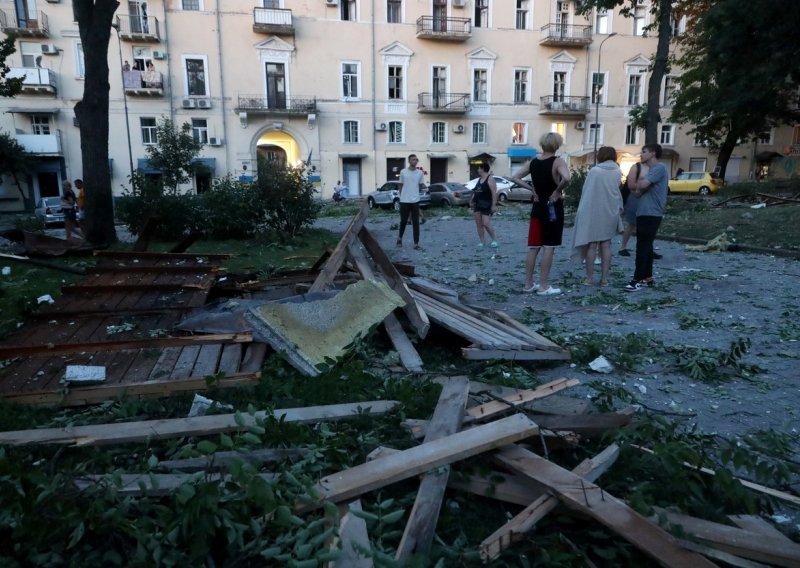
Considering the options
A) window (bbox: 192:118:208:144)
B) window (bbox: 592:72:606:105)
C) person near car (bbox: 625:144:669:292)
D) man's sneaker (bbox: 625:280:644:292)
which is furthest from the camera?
window (bbox: 592:72:606:105)

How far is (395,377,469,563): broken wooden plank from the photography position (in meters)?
2.06

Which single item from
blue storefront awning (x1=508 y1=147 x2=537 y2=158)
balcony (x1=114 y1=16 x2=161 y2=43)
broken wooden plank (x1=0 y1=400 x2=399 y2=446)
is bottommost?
broken wooden plank (x1=0 y1=400 x2=399 y2=446)

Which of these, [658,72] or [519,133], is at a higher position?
[658,72]

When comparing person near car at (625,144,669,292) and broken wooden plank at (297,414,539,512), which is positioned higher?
person near car at (625,144,669,292)

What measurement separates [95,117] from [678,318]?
38.8ft

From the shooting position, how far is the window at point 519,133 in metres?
40.8

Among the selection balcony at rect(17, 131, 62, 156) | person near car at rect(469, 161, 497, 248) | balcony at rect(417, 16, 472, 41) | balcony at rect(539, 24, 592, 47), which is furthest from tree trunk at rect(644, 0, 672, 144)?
balcony at rect(17, 131, 62, 156)

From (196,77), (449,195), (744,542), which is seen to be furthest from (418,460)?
(196,77)

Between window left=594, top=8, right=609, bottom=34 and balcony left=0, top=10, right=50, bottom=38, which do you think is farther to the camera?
window left=594, top=8, right=609, bottom=34

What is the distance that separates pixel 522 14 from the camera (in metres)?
40.1

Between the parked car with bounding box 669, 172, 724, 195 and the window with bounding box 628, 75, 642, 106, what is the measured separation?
375 inches

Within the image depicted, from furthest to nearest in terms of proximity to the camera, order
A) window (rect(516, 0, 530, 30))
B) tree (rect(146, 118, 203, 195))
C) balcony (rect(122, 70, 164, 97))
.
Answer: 1. window (rect(516, 0, 530, 30))
2. balcony (rect(122, 70, 164, 97))
3. tree (rect(146, 118, 203, 195))

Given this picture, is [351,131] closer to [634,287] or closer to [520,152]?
[520,152]

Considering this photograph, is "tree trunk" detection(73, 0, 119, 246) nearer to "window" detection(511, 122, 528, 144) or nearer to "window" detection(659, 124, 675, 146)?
"window" detection(511, 122, 528, 144)
